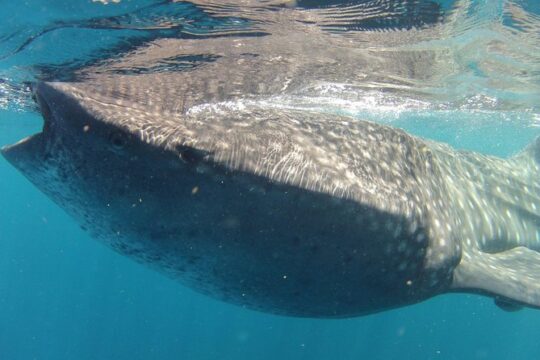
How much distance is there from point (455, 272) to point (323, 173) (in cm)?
216

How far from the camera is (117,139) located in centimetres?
307

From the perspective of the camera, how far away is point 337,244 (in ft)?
12.3

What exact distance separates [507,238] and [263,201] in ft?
17.6

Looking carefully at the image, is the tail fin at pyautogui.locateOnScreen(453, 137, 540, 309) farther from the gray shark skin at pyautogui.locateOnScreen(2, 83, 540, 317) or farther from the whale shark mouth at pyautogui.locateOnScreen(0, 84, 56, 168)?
the whale shark mouth at pyautogui.locateOnScreen(0, 84, 56, 168)

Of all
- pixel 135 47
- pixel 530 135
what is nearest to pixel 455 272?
pixel 135 47

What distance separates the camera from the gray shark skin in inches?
125

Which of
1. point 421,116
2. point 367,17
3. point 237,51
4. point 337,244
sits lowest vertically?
point 421,116

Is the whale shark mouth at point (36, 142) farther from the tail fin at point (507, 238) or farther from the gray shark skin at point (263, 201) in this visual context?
the tail fin at point (507, 238)

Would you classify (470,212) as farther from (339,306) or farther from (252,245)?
(252,245)

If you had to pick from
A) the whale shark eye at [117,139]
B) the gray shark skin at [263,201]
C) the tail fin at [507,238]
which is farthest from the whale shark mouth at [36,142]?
the tail fin at [507,238]

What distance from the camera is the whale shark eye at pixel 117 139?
3.06 m

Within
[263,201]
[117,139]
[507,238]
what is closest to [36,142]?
[117,139]

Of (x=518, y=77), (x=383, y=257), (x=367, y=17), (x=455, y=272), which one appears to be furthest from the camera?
(x=518, y=77)

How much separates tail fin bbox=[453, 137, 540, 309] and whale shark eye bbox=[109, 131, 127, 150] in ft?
12.0
